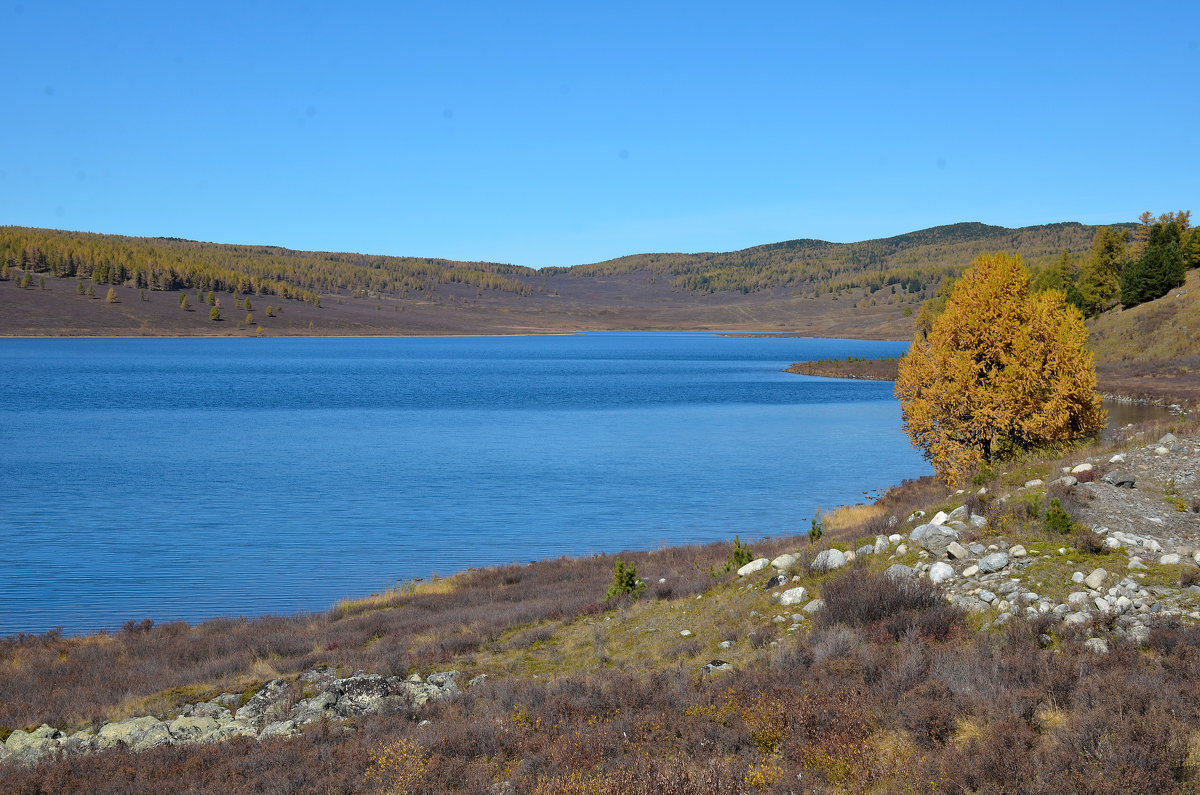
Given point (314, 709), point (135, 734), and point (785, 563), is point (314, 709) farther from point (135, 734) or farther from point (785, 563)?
point (785, 563)

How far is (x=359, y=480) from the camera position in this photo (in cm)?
3778

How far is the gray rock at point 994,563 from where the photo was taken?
1269 centimetres

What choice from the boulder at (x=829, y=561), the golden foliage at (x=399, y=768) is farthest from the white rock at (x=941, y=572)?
the golden foliage at (x=399, y=768)

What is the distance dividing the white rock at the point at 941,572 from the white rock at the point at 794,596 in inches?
76.0

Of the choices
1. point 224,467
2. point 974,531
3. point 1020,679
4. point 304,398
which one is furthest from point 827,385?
A: point 1020,679

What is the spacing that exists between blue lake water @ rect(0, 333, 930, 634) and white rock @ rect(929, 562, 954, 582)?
562 inches

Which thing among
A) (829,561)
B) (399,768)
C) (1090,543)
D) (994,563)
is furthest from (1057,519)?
(399,768)

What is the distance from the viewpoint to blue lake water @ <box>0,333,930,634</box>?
2345 cm

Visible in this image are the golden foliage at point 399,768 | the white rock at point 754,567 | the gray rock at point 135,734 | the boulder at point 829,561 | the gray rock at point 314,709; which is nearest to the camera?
the golden foliage at point 399,768

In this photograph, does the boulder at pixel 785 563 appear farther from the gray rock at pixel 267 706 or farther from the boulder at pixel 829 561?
the gray rock at pixel 267 706

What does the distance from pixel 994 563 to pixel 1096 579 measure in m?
1.44

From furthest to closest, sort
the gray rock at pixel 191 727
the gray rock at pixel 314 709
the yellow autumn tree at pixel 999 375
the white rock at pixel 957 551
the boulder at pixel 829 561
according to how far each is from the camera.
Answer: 1. the yellow autumn tree at pixel 999 375
2. the boulder at pixel 829 561
3. the white rock at pixel 957 551
4. the gray rock at pixel 314 709
5. the gray rock at pixel 191 727

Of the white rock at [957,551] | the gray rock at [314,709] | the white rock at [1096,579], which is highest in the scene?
the white rock at [1096,579]

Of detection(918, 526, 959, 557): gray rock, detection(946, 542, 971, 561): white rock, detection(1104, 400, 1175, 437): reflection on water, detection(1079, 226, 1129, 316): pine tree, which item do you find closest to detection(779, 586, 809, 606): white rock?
detection(918, 526, 959, 557): gray rock
